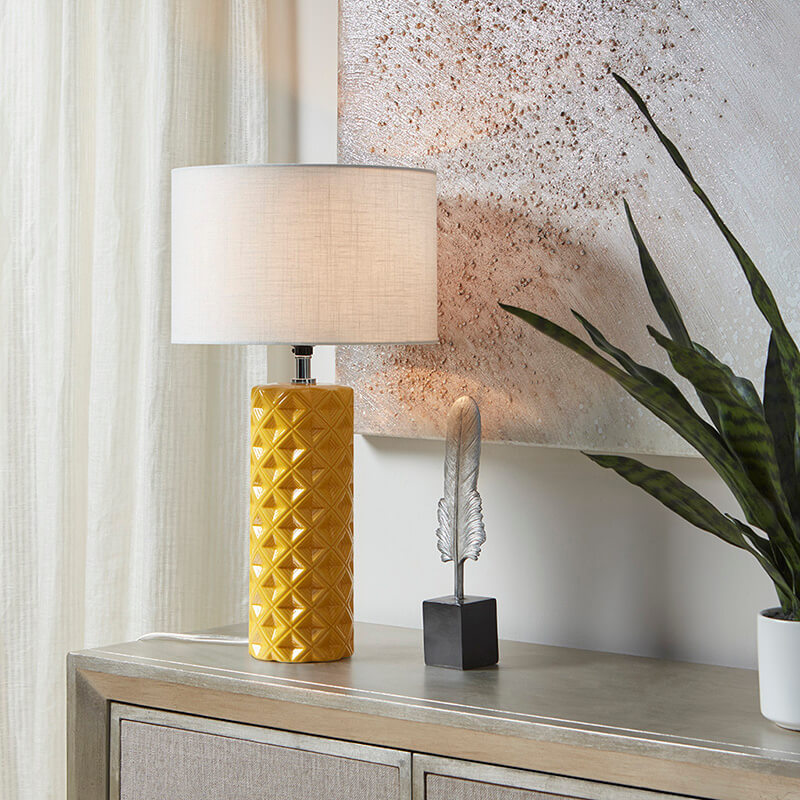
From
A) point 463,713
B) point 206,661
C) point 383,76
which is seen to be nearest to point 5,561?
point 206,661

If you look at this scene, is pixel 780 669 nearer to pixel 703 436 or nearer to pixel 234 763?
pixel 703 436

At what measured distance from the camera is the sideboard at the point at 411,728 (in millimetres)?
1151

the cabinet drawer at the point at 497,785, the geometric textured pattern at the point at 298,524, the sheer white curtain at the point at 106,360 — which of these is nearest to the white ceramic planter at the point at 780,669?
the cabinet drawer at the point at 497,785

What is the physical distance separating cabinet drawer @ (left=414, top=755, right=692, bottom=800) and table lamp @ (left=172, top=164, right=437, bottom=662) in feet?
0.88

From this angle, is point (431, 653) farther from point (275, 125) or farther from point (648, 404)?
point (275, 125)

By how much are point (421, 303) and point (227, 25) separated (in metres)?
0.66

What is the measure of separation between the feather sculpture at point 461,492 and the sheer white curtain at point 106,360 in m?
0.50

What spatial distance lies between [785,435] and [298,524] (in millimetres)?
592

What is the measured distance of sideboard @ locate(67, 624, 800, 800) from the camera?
115 centimetres

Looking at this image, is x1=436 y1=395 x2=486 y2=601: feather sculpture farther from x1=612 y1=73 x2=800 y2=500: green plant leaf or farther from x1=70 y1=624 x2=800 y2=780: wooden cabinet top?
x1=612 y1=73 x2=800 y2=500: green plant leaf

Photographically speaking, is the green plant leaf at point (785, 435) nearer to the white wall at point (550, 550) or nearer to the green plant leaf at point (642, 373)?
the green plant leaf at point (642, 373)

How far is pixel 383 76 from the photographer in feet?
5.74

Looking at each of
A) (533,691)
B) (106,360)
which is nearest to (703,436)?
(533,691)

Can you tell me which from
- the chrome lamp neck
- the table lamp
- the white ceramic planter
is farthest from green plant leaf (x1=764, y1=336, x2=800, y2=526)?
the chrome lamp neck
